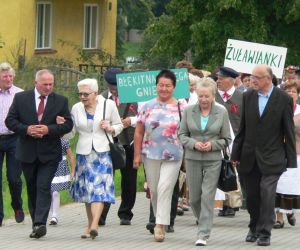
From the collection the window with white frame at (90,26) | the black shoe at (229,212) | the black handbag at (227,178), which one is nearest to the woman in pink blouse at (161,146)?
the black handbag at (227,178)

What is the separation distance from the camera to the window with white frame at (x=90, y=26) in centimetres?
4134

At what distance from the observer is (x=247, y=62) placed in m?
17.8

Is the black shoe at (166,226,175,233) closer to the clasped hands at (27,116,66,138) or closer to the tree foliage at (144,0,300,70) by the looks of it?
the clasped hands at (27,116,66,138)

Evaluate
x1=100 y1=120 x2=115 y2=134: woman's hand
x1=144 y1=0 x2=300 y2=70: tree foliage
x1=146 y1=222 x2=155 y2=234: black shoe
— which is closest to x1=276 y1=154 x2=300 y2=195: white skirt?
x1=146 y1=222 x2=155 y2=234: black shoe

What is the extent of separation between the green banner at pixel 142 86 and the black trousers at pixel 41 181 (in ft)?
4.94

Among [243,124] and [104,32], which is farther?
[104,32]

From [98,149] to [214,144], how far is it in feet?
4.38

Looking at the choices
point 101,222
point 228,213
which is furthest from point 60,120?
point 228,213

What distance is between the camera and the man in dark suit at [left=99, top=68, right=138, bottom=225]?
14.2 metres

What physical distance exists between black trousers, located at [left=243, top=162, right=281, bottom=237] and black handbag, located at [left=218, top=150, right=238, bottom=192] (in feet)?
0.52

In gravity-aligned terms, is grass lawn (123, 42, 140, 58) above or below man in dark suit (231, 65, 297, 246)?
above

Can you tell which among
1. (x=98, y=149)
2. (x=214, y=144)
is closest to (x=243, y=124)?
(x=214, y=144)

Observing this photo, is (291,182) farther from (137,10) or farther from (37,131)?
(137,10)

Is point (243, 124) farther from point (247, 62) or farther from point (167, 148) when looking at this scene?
point (247, 62)
